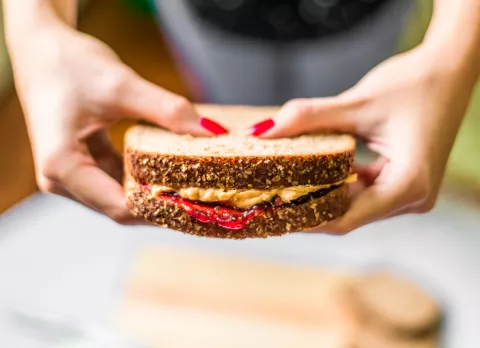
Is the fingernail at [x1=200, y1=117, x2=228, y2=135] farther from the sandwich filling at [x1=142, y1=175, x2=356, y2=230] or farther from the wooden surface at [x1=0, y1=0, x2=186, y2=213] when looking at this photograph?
the wooden surface at [x1=0, y1=0, x2=186, y2=213]

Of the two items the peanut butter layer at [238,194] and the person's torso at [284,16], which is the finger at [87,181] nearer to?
the peanut butter layer at [238,194]

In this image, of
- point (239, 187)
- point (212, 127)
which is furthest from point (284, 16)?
point (239, 187)

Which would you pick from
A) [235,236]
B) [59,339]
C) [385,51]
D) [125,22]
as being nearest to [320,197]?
[235,236]

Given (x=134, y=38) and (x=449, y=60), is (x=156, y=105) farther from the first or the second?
(x=134, y=38)

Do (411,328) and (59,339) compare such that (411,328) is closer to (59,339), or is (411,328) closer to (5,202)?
(59,339)

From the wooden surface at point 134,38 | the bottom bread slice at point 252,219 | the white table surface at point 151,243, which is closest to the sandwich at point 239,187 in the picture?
the bottom bread slice at point 252,219

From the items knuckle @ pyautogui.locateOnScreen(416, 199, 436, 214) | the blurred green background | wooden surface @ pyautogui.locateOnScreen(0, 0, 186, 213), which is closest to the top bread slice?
knuckle @ pyautogui.locateOnScreen(416, 199, 436, 214)

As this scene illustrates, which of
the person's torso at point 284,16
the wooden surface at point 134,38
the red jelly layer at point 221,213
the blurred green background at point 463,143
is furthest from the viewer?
the wooden surface at point 134,38

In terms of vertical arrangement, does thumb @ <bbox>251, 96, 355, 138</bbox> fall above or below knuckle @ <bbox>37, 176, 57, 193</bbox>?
above
